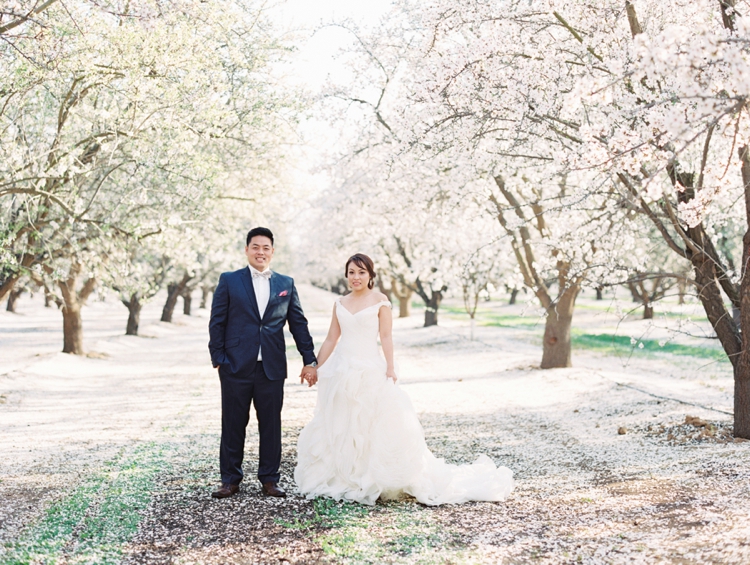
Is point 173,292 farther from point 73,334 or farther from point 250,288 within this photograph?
point 250,288

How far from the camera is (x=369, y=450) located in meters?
5.73

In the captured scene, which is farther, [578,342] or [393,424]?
[578,342]

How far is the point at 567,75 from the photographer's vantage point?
807cm

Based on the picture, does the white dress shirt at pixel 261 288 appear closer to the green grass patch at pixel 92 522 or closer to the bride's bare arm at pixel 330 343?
the bride's bare arm at pixel 330 343

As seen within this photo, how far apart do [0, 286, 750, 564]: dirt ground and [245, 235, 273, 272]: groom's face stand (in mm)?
1894

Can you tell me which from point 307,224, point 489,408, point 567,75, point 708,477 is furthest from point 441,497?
point 307,224

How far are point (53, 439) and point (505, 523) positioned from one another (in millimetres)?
6084

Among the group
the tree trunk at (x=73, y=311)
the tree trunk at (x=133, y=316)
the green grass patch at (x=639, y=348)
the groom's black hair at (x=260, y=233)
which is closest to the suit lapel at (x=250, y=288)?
the groom's black hair at (x=260, y=233)

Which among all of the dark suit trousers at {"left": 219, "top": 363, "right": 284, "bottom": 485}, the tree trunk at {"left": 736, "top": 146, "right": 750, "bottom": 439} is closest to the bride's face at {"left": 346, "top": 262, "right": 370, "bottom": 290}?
the dark suit trousers at {"left": 219, "top": 363, "right": 284, "bottom": 485}

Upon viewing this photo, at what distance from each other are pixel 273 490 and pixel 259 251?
195cm

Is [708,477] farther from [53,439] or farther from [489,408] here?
[53,439]

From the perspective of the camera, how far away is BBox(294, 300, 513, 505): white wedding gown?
5637 millimetres

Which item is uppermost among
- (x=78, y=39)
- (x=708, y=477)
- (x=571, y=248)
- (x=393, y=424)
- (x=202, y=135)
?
(x=78, y=39)

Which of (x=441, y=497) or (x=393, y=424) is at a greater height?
(x=393, y=424)
